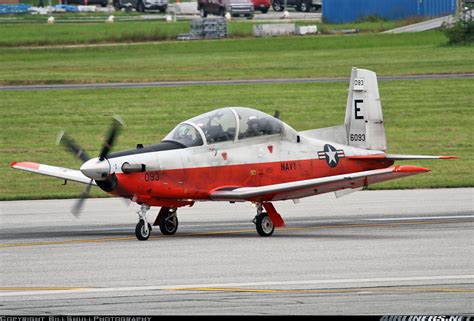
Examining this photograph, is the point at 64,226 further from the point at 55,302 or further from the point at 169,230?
the point at 55,302

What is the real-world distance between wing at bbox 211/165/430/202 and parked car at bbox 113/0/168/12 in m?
81.3

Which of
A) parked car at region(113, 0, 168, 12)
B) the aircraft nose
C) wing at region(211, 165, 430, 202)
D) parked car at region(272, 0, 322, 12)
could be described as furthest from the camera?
parked car at region(272, 0, 322, 12)

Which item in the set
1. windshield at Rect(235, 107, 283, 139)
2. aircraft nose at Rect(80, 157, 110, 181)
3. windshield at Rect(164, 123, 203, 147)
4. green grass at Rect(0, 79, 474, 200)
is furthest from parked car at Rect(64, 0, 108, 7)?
aircraft nose at Rect(80, 157, 110, 181)

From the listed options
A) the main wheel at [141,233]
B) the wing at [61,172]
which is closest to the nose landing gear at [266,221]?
the main wheel at [141,233]

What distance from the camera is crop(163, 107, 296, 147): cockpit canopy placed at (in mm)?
20172

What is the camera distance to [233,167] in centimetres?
2052

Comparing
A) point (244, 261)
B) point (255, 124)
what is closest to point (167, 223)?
point (255, 124)

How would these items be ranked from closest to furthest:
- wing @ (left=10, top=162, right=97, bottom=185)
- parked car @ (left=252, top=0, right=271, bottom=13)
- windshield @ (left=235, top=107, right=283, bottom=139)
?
windshield @ (left=235, top=107, right=283, bottom=139) < wing @ (left=10, top=162, right=97, bottom=185) < parked car @ (left=252, top=0, right=271, bottom=13)

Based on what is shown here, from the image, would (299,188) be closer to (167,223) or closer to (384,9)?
(167,223)

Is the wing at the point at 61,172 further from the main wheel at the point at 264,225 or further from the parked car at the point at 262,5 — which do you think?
the parked car at the point at 262,5

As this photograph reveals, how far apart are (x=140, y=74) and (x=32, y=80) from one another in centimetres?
509

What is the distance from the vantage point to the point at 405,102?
42000mm

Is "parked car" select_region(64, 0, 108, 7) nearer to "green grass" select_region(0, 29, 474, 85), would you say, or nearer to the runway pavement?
"green grass" select_region(0, 29, 474, 85)

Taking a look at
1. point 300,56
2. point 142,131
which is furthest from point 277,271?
point 300,56
